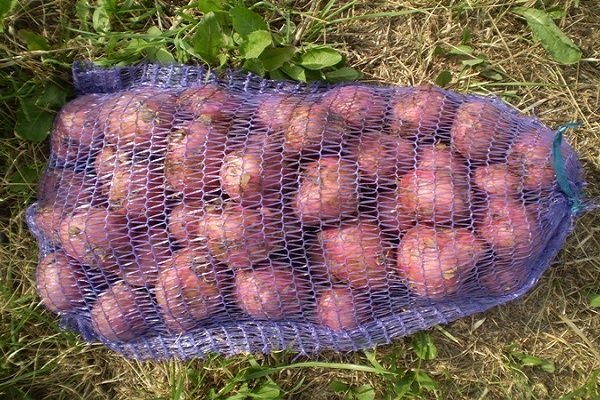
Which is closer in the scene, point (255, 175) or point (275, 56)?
point (255, 175)

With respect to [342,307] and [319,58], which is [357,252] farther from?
[319,58]

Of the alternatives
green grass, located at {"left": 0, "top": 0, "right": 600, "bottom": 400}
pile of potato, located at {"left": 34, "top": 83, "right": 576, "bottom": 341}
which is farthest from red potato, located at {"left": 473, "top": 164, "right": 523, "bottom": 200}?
green grass, located at {"left": 0, "top": 0, "right": 600, "bottom": 400}

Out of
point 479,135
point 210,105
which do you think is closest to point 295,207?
point 210,105

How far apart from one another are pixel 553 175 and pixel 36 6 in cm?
150

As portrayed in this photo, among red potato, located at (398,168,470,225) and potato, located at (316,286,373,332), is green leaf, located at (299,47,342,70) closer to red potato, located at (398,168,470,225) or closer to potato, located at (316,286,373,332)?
red potato, located at (398,168,470,225)

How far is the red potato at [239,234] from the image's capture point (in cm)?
125

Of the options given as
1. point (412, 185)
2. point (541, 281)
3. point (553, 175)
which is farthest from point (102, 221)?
point (541, 281)

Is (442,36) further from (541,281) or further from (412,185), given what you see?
(541,281)

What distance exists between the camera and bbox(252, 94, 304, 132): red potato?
4.31ft

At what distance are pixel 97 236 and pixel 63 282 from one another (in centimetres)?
18

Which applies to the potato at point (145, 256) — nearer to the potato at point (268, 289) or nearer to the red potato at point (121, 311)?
the red potato at point (121, 311)

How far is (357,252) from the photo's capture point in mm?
1265

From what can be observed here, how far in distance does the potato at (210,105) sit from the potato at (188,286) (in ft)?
1.02

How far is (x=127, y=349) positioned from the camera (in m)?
1.56
